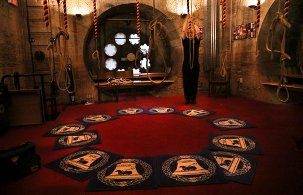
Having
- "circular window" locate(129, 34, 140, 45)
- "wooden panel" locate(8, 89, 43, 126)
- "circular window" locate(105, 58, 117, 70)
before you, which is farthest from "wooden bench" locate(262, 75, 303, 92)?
"circular window" locate(105, 58, 117, 70)

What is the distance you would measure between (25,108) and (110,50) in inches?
202

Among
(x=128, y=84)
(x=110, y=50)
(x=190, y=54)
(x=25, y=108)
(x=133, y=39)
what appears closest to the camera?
(x=25, y=108)

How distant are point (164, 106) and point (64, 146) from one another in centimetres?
300

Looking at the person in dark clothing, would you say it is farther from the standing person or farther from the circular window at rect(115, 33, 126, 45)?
the circular window at rect(115, 33, 126, 45)

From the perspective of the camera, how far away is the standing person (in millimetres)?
5344

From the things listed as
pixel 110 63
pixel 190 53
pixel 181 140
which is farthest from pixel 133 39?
pixel 181 140

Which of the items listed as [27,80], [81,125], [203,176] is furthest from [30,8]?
[203,176]

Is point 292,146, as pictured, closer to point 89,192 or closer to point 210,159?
point 210,159

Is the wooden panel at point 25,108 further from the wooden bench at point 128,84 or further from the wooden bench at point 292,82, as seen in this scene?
the wooden bench at point 292,82

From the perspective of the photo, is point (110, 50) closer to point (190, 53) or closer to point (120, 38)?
point (120, 38)

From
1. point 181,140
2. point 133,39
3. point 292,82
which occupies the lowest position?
point 181,140

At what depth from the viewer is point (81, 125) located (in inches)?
165

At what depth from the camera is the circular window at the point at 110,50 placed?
353 inches

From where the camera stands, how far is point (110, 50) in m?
9.02
